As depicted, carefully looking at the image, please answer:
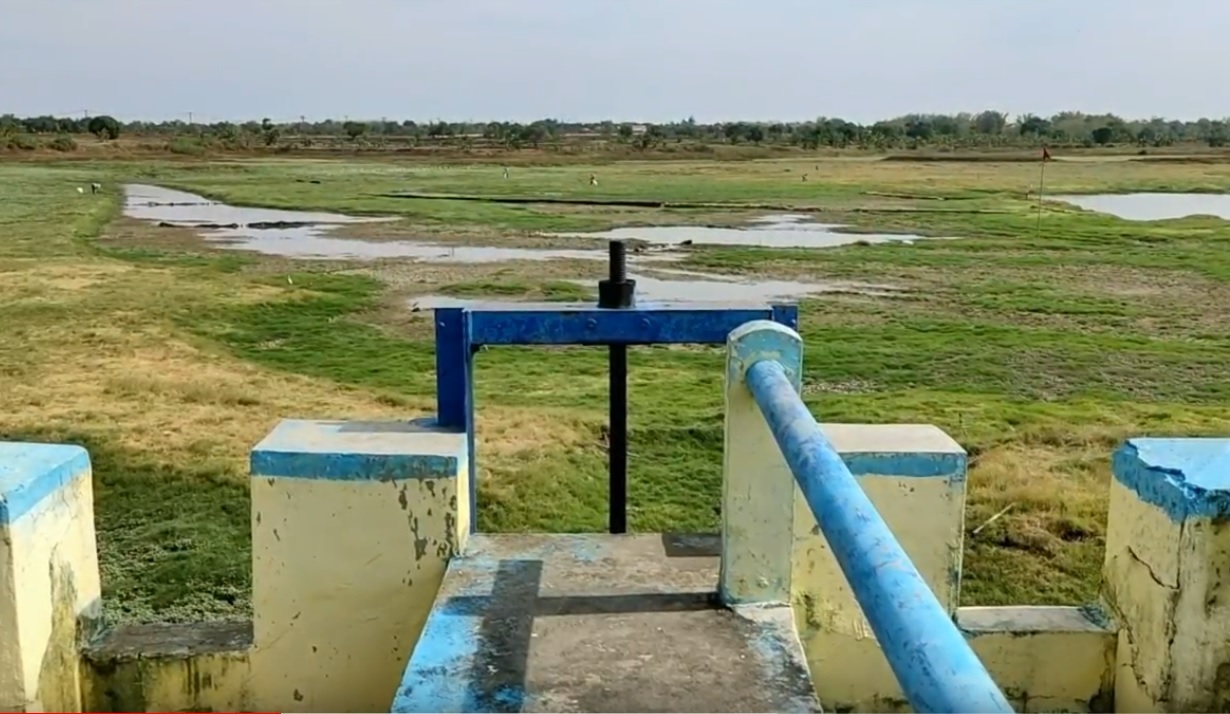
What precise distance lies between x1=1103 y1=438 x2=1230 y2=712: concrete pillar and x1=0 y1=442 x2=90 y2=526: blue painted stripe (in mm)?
2551

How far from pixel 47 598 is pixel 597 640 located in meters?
1.27

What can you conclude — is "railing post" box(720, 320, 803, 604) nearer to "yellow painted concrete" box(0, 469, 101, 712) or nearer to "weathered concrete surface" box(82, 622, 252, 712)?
"weathered concrete surface" box(82, 622, 252, 712)

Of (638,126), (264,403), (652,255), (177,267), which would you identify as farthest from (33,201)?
(638,126)

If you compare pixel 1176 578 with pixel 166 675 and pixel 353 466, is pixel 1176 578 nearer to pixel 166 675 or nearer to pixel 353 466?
pixel 353 466

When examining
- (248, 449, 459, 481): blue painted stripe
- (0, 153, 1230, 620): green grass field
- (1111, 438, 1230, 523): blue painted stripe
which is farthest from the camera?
(0, 153, 1230, 620): green grass field

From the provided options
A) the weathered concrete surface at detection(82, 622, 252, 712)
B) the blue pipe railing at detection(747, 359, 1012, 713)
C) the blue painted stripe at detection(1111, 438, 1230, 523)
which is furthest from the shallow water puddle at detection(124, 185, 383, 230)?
the blue pipe railing at detection(747, 359, 1012, 713)

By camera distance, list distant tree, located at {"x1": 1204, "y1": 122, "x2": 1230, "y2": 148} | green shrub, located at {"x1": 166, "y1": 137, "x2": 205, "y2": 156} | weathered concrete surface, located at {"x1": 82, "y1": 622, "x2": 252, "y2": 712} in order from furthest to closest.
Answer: distant tree, located at {"x1": 1204, "y1": 122, "x2": 1230, "y2": 148}
green shrub, located at {"x1": 166, "y1": 137, "x2": 205, "y2": 156}
weathered concrete surface, located at {"x1": 82, "y1": 622, "x2": 252, "y2": 712}

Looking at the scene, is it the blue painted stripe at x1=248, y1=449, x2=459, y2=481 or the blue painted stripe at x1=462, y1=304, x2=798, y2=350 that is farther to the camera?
the blue painted stripe at x1=462, y1=304, x2=798, y2=350

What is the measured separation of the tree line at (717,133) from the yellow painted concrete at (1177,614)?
7584cm

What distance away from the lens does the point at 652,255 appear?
2327cm

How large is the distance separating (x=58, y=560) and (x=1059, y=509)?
6.05 meters

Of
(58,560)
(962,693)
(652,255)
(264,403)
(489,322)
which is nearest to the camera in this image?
(962,693)

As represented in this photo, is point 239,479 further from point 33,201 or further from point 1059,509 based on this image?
point 33,201

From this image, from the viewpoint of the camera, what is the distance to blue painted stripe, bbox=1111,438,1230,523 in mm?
2850
